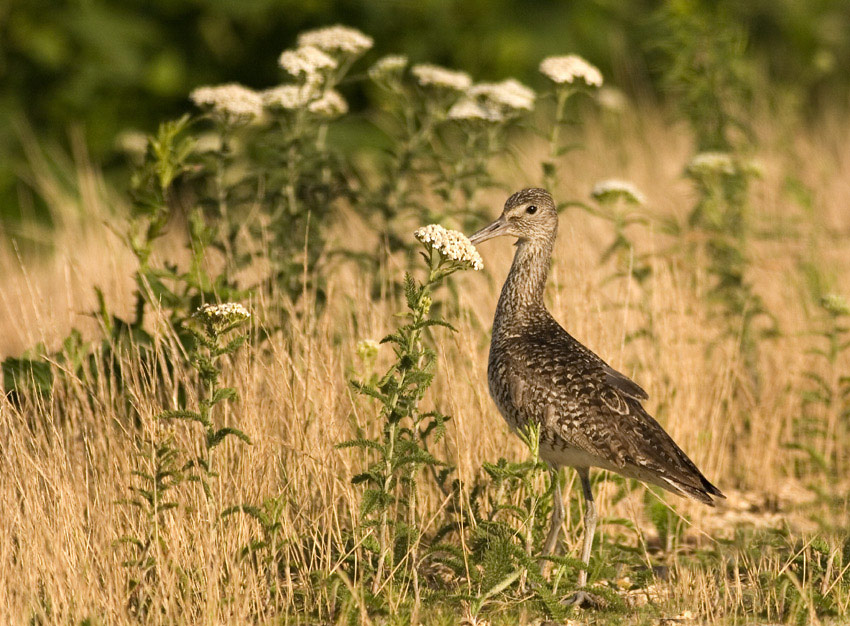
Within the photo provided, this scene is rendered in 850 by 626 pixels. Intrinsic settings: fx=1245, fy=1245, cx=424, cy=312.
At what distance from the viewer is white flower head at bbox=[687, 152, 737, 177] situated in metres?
8.43

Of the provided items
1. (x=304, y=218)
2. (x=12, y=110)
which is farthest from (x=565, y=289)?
(x=12, y=110)

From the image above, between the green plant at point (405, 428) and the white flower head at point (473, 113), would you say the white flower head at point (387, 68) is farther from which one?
the green plant at point (405, 428)

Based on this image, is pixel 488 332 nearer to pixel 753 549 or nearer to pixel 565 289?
pixel 565 289

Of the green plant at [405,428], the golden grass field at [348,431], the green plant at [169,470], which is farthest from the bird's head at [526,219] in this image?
the green plant at [169,470]

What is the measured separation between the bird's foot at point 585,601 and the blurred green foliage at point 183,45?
7.99 meters

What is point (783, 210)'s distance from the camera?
11695mm

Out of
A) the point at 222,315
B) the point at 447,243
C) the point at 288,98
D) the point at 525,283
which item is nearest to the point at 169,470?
the point at 222,315

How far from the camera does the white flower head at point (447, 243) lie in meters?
5.47

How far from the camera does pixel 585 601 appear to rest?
19.7 ft

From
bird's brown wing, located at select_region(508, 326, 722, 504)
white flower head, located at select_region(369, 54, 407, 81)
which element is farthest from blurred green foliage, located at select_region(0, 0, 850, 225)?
bird's brown wing, located at select_region(508, 326, 722, 504)

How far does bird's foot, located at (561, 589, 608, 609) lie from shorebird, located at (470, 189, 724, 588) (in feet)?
0.26

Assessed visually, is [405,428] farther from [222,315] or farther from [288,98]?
[288,98]

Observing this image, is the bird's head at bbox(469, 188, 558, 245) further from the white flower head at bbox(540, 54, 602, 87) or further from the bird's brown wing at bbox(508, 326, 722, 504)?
the white flower head at bbox(540, 54, 602, 87)

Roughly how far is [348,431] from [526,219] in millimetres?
1540
